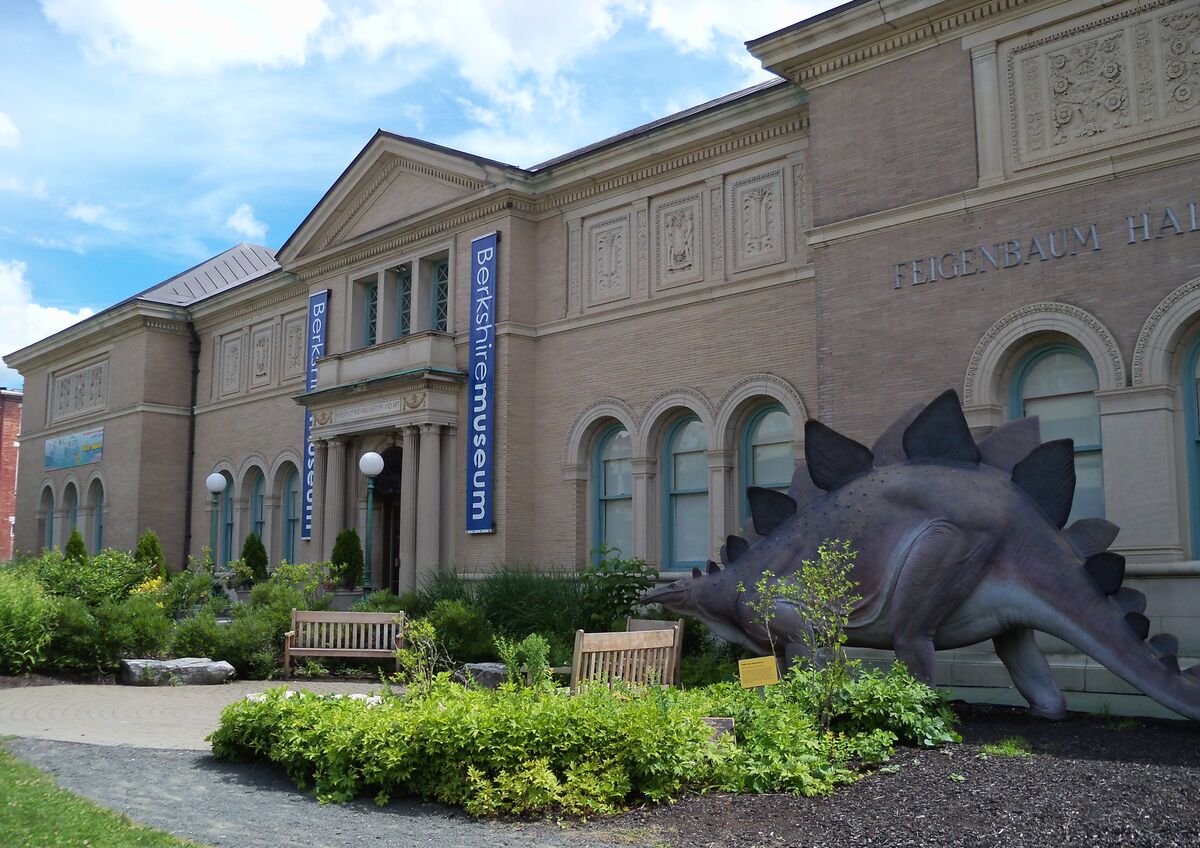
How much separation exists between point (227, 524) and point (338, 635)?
17423mm

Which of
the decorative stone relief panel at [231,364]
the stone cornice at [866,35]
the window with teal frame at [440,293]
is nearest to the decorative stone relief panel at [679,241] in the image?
the stone cornice at [866,35]

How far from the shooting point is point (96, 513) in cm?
3631

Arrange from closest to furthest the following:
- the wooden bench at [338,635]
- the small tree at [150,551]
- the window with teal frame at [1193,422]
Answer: the window with teal frame at [1193,422]
the wooden bench at [338,635]
the small tree at [150,551]

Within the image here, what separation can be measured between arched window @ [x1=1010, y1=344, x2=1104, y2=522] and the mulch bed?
19.2 ft

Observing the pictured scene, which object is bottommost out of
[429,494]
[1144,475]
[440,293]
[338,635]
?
[338,635]

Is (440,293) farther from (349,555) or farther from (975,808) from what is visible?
(975,808)

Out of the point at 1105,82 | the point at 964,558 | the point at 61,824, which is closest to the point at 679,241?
the point at 1105,82

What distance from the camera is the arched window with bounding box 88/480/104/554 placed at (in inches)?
1405

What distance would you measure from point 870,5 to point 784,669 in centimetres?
972

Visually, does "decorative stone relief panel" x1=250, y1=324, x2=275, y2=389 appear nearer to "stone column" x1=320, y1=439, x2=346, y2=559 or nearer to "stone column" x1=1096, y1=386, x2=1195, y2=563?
"stone column" x1=320, y1=439, x2=346, y2=559

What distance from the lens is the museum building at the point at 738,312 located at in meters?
13.6

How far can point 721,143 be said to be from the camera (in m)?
19.5

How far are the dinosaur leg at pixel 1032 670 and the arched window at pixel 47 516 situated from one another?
36.0m

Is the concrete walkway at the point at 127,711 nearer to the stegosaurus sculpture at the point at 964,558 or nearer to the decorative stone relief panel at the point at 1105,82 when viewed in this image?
the stegosaurus sculpture at the point at 964,558
